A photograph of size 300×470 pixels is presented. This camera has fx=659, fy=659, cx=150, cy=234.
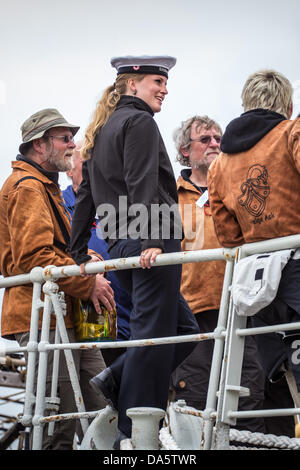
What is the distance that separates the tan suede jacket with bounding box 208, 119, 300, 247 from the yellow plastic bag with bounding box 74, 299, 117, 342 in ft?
3.70

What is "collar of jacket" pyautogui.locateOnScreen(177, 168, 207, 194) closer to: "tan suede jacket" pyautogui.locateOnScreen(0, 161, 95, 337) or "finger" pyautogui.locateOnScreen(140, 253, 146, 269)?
"tan suede jacket" pyautogui.locateOnScreen(0, 161, 95, 337)

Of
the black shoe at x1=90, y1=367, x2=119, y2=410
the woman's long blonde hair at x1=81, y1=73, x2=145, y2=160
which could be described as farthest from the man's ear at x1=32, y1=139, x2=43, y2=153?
the black shoe at x1=90, y1=367, x2=119, y2=410

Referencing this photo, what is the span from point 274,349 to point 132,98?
1.45 metres

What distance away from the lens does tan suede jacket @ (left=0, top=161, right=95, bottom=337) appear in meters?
3.64

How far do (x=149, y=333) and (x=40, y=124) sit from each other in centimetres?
205

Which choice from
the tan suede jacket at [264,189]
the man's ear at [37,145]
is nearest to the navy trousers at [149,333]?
the tan suede jacket at [264,189]

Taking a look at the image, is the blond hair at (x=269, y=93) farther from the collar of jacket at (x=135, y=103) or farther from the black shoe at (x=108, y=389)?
the black shoe at (x=108, y=389)

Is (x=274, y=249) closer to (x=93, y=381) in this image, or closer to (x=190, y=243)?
(x=93, y=381)

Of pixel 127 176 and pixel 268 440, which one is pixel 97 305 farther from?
pixel 268 440

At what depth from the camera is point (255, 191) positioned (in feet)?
8.87

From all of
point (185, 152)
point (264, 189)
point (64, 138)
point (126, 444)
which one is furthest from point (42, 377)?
point (185, 152)

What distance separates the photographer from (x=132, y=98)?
131 inches

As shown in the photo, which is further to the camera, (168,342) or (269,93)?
(269,93)

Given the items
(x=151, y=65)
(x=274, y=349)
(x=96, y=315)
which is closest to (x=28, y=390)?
(x=96, y=315)
